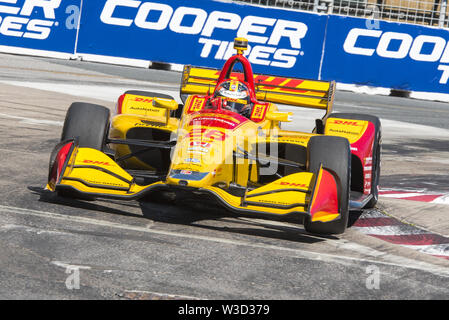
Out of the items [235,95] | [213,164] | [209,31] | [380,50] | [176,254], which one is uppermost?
[209,31]

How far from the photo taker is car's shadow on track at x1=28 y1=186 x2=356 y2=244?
6305mm

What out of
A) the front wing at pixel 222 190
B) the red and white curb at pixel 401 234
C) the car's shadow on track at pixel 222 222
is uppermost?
the front wing at pixel 222 190

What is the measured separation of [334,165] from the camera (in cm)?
648

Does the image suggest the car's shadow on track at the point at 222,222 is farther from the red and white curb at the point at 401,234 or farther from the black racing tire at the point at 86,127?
the black racing tire at the point at 86,127

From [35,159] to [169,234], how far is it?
319 centimetres

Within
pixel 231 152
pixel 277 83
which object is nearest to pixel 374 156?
pixel 277 83

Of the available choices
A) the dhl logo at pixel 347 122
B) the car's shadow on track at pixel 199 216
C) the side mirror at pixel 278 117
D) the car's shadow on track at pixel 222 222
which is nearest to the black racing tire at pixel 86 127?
the car's shadow on track at pixel 199 216

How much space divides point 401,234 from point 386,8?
15.2m

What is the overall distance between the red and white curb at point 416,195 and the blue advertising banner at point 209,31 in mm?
11124

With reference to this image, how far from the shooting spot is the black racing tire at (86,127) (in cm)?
716

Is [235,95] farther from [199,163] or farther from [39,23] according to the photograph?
[39,23]

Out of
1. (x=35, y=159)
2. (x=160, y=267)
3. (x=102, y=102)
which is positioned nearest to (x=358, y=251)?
(x=160, y=267)
